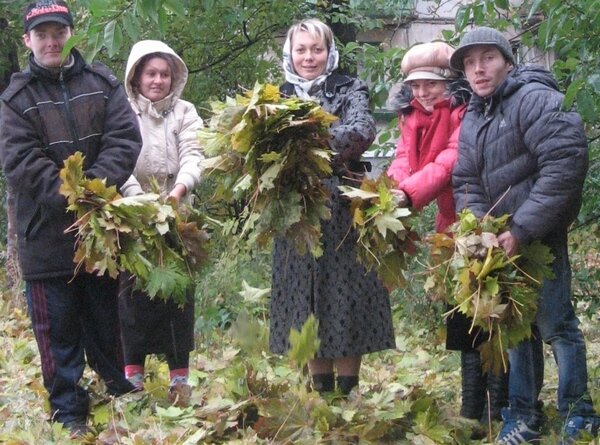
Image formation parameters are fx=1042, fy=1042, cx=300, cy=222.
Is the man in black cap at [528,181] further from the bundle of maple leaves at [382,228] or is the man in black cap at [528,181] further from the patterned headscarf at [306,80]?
the patterned headscarf at [306,80]

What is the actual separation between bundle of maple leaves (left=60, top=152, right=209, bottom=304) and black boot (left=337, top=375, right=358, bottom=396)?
866 mm

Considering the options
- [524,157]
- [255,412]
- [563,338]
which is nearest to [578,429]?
[563,338]

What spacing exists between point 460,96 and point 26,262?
7.24ft

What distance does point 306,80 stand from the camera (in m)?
5.06

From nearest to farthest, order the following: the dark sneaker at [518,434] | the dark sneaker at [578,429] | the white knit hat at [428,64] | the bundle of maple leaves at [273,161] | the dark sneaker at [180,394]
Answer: the bundle of maple leaves at [273,161]
the dark sneaker at [578,429]
the dark sneaker at [518,434]
the white knit hat at [428,64]
the dark sneaker at [180,394]

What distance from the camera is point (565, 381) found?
Result: 4496 mm

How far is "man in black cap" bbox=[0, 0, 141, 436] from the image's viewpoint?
193 inches

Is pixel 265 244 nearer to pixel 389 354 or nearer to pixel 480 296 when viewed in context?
pixel 480 296

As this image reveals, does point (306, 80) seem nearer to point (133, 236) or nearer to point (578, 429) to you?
point (133, 236)

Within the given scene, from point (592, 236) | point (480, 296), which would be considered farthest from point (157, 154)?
point (592, 236)

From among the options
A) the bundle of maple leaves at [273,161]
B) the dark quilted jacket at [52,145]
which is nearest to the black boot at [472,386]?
the bundle of maple leaves at [273,161]

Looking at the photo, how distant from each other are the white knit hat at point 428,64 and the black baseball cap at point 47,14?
1.65 metres

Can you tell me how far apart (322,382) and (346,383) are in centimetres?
13

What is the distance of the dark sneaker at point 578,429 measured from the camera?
4.42 metres
